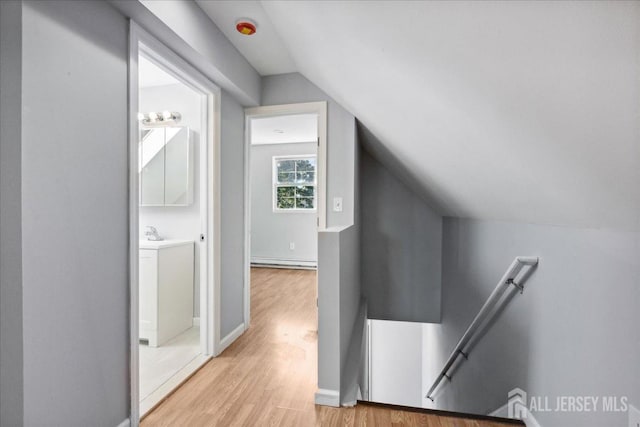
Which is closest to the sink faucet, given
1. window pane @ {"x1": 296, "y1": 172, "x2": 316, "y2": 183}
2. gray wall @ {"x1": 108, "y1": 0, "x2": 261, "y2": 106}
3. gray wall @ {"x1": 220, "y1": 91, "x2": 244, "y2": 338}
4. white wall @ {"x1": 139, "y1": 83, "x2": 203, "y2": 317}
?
white wall @ {"x1": 139, "y1": 83, "x2": 203, "y2": 317}

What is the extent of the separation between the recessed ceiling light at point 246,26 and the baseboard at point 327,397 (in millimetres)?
2380

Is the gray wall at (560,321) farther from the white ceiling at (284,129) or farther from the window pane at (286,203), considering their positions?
the window pane at (286,203)

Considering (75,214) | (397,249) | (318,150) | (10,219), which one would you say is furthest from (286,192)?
(10,219)

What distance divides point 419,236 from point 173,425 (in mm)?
3060

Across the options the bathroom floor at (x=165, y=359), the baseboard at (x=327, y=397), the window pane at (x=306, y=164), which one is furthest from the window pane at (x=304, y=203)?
the baseboard at (x=327, y=397)

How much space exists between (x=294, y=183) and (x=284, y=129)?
1333 mm

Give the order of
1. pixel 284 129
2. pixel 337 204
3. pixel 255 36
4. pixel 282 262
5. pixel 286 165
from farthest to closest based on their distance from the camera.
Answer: pixel 286 165 → pixel 282 262 → pixel 284 129 → pixel 337 204 → pixel 255 36

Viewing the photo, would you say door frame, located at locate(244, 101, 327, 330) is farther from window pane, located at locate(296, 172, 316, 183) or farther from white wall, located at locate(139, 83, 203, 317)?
window pane, located at locate(296, 172, 316, 183)

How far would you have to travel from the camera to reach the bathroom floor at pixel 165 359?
1.91 meters

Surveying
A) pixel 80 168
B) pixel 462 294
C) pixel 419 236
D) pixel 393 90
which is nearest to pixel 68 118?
pixel 80 168

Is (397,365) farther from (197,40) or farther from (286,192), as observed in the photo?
(197,40)

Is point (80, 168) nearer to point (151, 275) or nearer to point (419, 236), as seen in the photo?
point (151, 275)

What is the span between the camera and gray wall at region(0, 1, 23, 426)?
1.02 meters

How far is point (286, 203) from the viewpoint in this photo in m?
5.94
